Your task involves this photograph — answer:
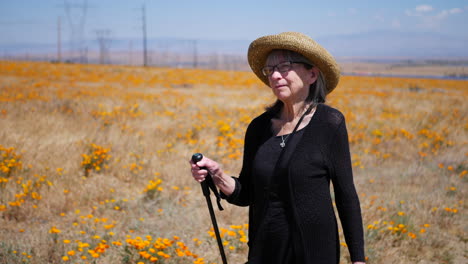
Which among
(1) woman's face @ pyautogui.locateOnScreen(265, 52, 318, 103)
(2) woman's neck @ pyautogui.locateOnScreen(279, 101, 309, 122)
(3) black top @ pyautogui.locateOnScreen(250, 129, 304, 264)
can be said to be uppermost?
(1) woman's face @ pyautogui.locateOnScreen(265, 52, 318, 103)

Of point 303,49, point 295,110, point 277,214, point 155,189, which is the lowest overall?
point 155,189

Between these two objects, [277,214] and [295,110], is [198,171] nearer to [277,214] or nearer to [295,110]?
[277,214]

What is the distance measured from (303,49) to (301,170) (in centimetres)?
62

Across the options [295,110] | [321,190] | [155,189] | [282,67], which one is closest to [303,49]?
[282,67]

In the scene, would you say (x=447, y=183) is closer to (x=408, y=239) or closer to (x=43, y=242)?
(x=408, y=239)

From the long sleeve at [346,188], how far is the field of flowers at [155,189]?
1.67 m

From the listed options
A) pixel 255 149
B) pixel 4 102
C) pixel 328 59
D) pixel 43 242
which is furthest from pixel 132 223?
pixel 4 102

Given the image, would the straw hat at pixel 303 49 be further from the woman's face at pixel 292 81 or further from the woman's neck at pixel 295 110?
the woman's neck at pixel 295 110

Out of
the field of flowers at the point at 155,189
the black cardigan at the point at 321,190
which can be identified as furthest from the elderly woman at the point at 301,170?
the field of flowers at the point at 155,189

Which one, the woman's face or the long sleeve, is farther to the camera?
the woman's face

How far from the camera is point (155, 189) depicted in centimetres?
539

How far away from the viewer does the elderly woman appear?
205 centimetres

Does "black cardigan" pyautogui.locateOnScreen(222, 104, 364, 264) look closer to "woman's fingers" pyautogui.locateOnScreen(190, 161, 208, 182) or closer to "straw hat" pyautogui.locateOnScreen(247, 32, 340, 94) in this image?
"straw hat" pyautogui.locateOnScreen(247, 32, 340, 94)

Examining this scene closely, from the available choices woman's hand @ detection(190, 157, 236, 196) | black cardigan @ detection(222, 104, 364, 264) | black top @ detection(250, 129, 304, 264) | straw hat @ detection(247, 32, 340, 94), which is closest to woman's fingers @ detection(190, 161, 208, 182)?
woman's hand @ detection(190, 157, 236, 196)
